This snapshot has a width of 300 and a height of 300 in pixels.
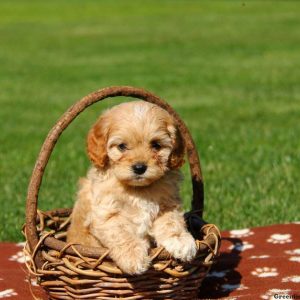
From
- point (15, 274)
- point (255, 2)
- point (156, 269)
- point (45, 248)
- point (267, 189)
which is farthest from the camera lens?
point (255, 2)

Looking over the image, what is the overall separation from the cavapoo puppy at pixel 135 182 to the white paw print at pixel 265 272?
94 centimetres

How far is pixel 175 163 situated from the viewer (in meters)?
5.29

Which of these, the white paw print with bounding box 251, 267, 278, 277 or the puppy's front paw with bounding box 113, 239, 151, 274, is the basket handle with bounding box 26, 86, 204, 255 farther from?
the white paw print with bounding box 251, 267, 278, 277

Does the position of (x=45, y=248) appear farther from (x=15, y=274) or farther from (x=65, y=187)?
(x=65, y=187)

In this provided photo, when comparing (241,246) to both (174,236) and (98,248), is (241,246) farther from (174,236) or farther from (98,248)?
(98,248)

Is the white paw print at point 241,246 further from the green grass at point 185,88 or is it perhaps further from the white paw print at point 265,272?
the green grass at point 185,88

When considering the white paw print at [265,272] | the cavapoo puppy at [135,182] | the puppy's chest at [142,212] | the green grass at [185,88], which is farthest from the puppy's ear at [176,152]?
the green grass at [185,88]

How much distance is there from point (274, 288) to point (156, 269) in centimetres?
108

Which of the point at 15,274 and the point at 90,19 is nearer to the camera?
the point at 15,274

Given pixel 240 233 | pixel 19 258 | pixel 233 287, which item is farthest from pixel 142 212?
pixel 240 233

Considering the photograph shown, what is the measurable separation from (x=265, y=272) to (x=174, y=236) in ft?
4.00

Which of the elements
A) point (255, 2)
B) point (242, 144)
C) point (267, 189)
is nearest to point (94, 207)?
point (267, 189)

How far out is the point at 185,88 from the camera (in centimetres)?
1811

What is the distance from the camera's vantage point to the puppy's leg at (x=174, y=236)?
15.7 ft
